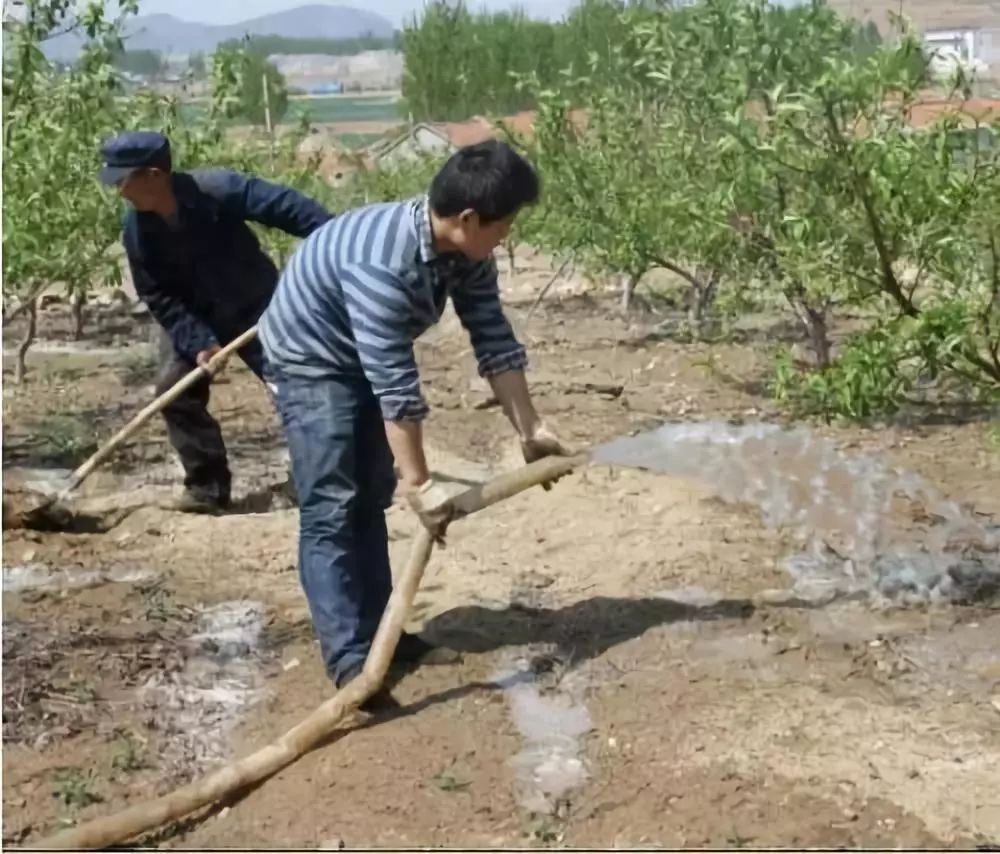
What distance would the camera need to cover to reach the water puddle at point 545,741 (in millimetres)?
3662

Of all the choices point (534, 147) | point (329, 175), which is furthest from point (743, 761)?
point (329, 175)

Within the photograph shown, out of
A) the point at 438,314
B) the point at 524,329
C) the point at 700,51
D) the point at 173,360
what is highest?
the point at 700,51

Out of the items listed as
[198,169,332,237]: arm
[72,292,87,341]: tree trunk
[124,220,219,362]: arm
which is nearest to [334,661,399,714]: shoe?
[198,169,332,237]: arm

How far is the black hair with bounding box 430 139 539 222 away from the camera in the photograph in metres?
3.81

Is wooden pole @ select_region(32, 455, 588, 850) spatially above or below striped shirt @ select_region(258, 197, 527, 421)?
below

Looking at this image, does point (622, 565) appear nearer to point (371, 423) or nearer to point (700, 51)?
point (371, 423)

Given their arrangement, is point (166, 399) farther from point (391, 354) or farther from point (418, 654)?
point (391, 354)

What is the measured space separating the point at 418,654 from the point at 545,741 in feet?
2.12

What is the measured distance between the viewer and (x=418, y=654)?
447 cm

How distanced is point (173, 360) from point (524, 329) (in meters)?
6.50

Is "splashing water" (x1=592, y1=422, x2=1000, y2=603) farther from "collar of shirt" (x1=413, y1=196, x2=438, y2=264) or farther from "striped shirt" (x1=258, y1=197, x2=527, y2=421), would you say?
"collar of shirt" (x1=413, y1=196, x2=438, y2=264)

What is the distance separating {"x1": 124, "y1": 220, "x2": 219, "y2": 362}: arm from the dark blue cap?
0.48m

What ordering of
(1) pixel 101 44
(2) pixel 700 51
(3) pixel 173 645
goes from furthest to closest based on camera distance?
(2) pixel 700 51 < (1) pixel 101 44 < (3) pixel 173 645

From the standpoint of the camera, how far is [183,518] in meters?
6.21
